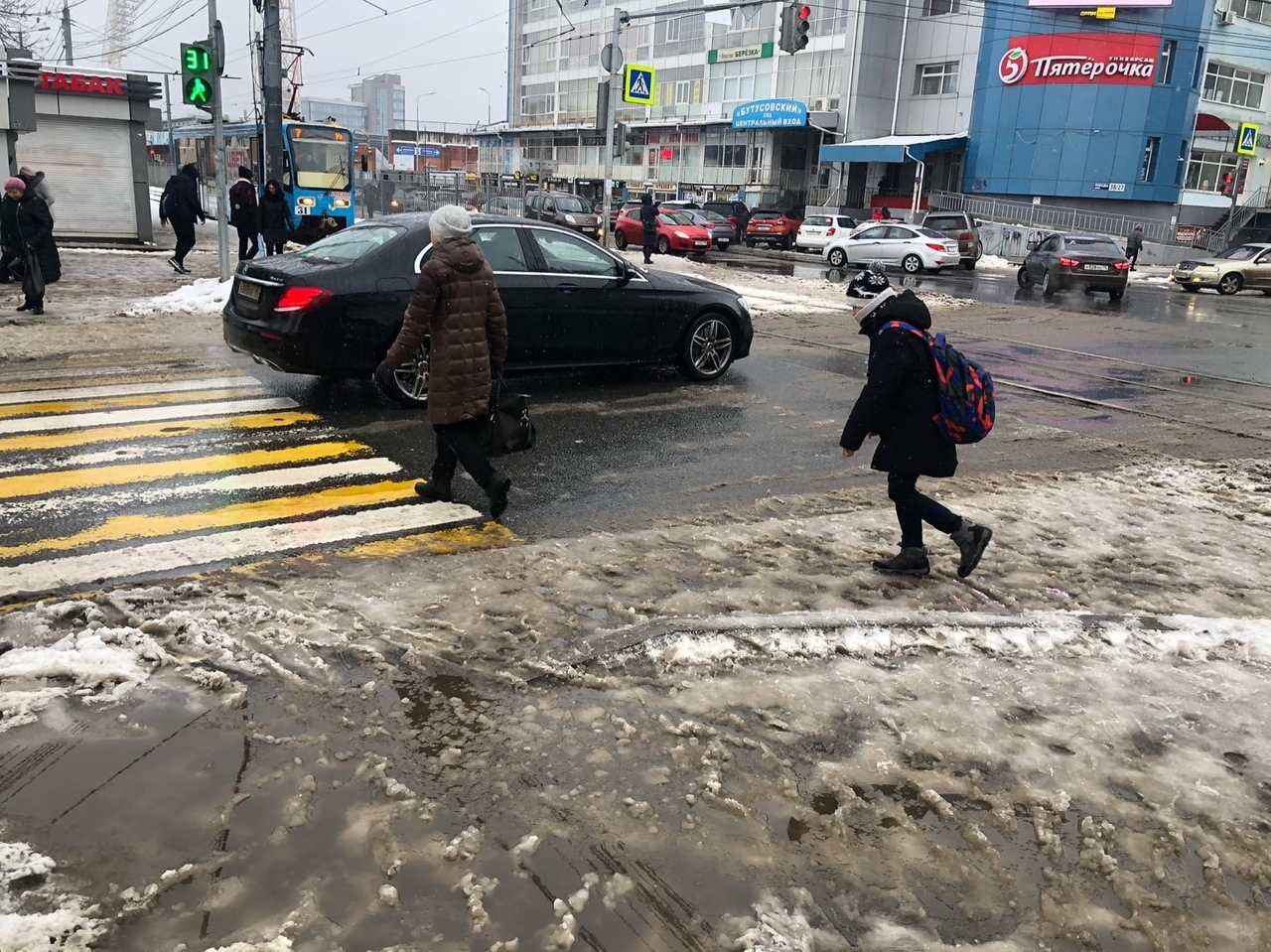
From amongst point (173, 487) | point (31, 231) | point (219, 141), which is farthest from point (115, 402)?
point (219, 141)

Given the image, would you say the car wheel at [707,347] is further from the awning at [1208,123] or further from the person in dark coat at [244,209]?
the awning at [1208,123]

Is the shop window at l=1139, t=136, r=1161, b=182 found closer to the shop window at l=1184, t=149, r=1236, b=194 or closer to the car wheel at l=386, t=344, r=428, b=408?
the shop window at l=1184, t=149, r=1236, b=194

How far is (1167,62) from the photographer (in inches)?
1732

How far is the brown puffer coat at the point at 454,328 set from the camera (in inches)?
221

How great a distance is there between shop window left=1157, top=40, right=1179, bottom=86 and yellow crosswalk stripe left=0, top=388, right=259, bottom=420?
4653 centimetres

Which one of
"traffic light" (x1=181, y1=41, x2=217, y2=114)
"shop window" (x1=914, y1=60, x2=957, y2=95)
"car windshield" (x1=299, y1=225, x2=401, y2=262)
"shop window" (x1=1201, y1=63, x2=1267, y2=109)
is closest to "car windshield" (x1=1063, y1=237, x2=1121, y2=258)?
"traffic light" (x1=181, y1=41, x2=217, y2=114)

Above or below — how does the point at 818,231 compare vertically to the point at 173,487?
above

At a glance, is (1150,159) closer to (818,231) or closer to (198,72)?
(818,231)

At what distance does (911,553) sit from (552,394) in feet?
15.8

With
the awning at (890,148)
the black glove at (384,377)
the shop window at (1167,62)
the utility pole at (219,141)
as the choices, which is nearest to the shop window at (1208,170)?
the shop window at (1167,62)

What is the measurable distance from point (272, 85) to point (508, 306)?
15.6 meters

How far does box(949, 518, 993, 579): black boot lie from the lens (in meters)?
5.34

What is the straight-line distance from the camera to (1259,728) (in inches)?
154

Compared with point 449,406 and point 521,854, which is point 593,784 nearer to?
point 521,854
